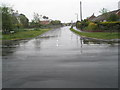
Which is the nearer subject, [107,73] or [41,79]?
[41,79]

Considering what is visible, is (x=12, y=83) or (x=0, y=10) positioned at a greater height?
(x=0, y=10)

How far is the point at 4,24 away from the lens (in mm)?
34094

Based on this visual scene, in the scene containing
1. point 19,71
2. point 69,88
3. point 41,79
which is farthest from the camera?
point 19,71

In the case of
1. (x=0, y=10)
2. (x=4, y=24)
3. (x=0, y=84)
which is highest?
(x=0, y=10)

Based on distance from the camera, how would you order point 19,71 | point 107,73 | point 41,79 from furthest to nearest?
point 19,71, point 107,73, point 41,79

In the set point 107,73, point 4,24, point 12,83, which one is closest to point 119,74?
point 107,73

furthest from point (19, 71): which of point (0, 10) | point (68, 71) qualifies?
point (0, 10)

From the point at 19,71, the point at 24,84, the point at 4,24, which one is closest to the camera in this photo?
the point at 24,84

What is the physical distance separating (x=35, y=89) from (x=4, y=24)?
31252 millimetres

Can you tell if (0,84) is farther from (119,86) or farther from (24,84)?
(119,86)

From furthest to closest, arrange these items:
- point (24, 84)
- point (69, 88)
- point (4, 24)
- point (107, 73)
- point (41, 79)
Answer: point (4, 24), point (107, 73), point (41, 79), point (24, 84), point (69, 88)

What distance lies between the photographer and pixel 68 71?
7.22m

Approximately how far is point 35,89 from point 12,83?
1.16m

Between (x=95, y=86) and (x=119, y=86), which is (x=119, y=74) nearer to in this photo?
(x=119, y=86)
